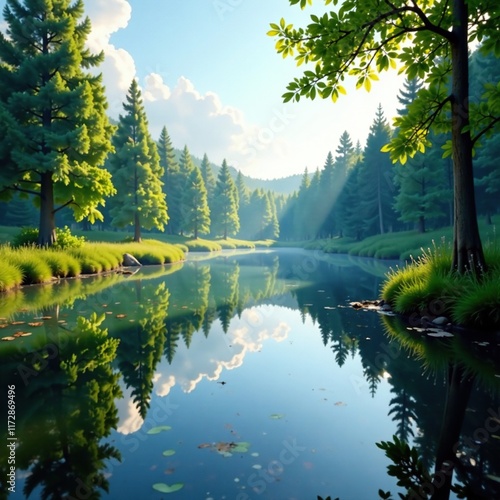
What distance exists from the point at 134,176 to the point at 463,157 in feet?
105

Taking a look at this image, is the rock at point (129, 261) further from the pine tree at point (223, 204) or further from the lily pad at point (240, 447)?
the pine tree at point (223, 204)

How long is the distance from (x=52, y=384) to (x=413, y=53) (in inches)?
335

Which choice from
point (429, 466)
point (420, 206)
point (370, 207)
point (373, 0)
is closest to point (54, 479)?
point (429, 466)

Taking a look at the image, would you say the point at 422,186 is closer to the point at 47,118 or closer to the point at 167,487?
the point at 47,118

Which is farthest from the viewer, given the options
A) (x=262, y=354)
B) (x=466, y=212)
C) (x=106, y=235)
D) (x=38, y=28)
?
(x=106, y=235)

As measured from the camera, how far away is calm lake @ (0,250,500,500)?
2.58m

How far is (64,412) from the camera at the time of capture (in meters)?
3.56

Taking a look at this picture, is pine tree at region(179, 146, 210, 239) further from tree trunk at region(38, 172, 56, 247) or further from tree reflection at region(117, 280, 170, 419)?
tree reflection at region(117, 280, 170, 419)

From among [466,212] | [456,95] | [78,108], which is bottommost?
[466,212]

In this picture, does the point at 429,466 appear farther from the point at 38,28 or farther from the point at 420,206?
the point at 420,206

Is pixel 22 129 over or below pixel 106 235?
over

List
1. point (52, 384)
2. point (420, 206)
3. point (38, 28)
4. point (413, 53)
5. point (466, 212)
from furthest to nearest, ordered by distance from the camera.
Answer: point (420, 206) < point (38, 28) < point (466, 212) < point (413, 53) < point (52, 384)

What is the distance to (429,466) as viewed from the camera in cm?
268

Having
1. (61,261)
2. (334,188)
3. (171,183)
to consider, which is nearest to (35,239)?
(61,261)
